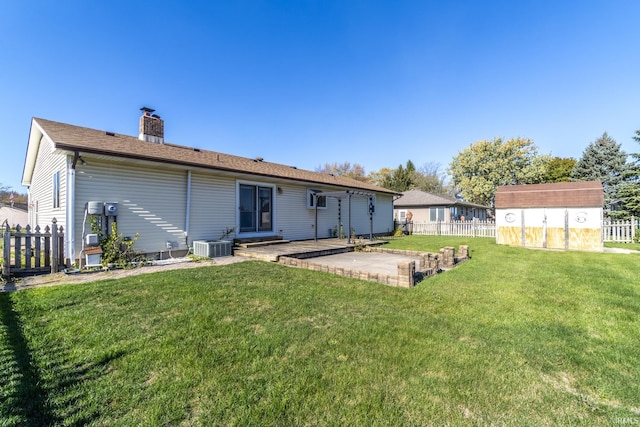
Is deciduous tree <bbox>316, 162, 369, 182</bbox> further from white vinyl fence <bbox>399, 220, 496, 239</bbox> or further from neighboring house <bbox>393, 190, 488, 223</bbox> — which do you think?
white vinyl fence <bbox>399, 220, 496, 239</bbox>

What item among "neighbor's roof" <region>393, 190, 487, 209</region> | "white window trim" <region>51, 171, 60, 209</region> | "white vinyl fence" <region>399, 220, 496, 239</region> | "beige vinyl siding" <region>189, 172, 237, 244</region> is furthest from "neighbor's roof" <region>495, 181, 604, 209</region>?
"white window trim" <region>51, 171, 60, 209</region>

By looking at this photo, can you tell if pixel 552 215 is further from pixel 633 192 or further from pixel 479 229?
pixel 633 192

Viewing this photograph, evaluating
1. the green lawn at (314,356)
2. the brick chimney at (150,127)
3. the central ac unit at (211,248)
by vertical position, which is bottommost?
the green lawn at (314,356)

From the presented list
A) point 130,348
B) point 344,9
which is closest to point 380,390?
point 130,348

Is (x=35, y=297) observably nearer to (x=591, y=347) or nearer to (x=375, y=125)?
(x=591, y=347)

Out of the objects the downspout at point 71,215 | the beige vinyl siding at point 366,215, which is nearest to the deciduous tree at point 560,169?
the beige vinyl siding at point 366,215

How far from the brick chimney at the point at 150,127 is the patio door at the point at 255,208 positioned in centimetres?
395

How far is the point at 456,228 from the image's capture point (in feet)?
62.2

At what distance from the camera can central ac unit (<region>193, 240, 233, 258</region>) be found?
8109 mm

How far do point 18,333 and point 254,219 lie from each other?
751 centimetres

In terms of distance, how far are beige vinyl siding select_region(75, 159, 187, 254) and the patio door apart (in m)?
2.18

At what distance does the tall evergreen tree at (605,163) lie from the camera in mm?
24891

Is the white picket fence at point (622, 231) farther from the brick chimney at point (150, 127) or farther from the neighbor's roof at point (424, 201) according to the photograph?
the brick chimney at point (150, 127)

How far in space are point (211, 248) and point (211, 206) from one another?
163 cm
